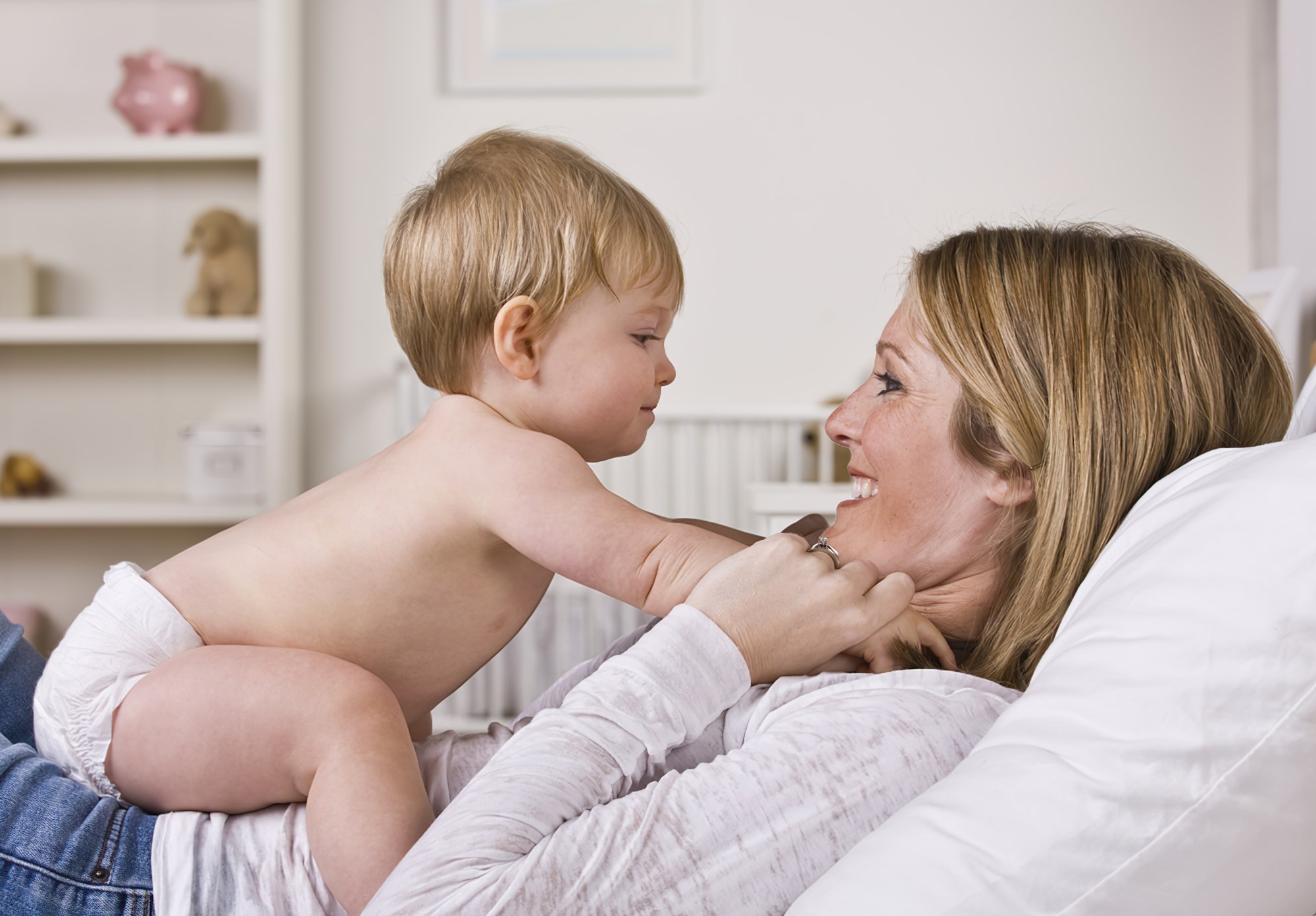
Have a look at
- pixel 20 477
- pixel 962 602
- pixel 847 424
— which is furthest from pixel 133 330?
pixel 962 602

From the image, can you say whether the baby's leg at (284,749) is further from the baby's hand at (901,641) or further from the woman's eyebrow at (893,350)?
the woman's eyebrow at (893,350)

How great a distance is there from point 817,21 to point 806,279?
716 millimetres

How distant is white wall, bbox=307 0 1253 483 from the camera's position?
9.51ft

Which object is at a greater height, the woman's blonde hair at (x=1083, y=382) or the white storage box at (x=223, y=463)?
the woman's blonde hair at (x=1083, y=382)

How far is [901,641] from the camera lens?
88 cm

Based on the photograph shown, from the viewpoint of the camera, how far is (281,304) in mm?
2844

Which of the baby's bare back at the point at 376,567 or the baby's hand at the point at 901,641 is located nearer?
the baby's hand at the point at 901,641

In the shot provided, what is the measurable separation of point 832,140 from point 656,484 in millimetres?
1128

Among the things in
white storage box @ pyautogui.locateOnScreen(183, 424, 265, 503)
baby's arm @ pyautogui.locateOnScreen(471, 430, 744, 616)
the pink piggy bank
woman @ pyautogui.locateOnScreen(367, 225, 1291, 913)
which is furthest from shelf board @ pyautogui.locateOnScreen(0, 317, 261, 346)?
woman @ pyautogui.locateOnScreen(367, 225, 1291, 913)

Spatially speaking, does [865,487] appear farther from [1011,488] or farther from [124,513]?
[124,513]

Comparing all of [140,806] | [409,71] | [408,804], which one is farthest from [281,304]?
[408,804]

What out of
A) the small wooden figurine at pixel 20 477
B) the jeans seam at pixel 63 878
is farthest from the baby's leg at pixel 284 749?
the small wooden figurine at pixel 20 477

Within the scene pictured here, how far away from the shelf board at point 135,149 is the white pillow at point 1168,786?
2.76 meters

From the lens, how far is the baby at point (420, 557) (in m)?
0.90
